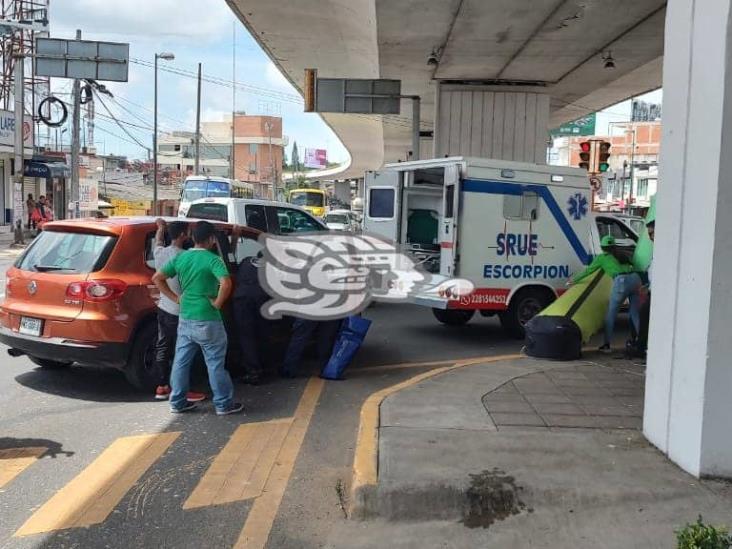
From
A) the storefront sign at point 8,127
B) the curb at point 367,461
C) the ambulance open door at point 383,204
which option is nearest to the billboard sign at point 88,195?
the storefront sign at point 8,127

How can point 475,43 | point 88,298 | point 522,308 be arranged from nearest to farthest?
point 88,298 < point 522,308 < point 475,43

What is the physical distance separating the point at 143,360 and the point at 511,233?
5.30 m

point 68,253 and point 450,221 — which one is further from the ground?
point 450,221

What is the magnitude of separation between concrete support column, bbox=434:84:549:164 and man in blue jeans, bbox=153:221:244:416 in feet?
44.6

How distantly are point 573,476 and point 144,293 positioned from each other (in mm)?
4067

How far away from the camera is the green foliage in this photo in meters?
3.11

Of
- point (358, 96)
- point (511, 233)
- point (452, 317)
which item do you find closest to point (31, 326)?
point (511, 233)

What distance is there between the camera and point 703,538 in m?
3.13

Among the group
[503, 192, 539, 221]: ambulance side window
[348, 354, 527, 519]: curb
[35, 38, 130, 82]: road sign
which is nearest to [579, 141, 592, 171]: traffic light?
[503, 192, 539, 221]: ambulance side window

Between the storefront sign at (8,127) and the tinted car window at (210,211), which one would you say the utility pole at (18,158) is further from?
the tinted car window at (210,211)

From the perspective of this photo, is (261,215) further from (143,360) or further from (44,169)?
(44,169)

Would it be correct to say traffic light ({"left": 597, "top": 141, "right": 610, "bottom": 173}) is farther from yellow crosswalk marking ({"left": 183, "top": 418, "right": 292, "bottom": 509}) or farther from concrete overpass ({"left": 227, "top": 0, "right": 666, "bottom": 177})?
yellow crosswalk marking ({"left": 183, "top": 418, "right": 292, "bottom": 509})

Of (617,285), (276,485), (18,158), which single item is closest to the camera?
(276,485)

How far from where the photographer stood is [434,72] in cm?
1748
